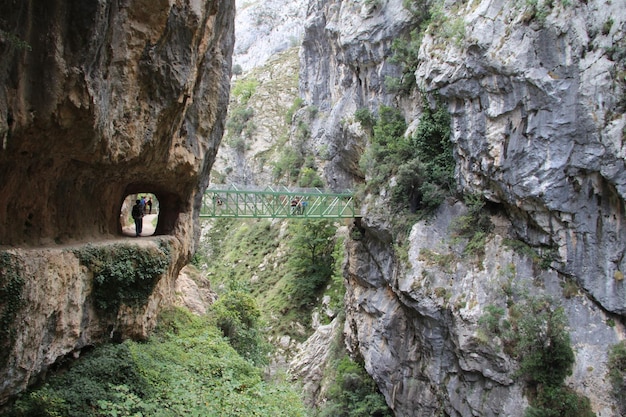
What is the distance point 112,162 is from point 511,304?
13.3 meters

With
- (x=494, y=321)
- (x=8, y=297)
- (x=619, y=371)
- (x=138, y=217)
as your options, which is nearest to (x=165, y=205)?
(x=138, y=217)

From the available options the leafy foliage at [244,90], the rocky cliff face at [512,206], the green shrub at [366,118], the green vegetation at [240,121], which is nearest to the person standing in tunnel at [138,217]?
the rocky cliff face at [512,206]

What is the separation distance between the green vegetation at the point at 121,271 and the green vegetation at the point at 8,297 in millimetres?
1880

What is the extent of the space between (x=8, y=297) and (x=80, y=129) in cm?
262

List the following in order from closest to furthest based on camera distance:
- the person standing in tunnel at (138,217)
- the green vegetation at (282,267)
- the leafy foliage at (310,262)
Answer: the person standing in tunnel at (138,217), the green vegetation at (282,267), the leafy foliage at (310,262)

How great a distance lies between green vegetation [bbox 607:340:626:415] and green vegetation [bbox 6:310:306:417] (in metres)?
9.89

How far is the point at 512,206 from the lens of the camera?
16.9 metres

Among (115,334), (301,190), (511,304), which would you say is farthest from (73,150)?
(301,190)

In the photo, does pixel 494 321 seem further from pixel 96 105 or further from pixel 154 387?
pixel 96 105

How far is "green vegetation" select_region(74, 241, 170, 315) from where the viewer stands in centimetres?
Answer: 823

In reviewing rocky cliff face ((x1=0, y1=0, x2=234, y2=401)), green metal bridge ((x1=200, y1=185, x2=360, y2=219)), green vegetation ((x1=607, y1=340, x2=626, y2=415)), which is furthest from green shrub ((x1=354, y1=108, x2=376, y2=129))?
green vegetation ((x1=607, y1=340, x2=626, y2=415))

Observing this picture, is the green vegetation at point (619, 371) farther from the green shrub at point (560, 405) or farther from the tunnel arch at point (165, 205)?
the tunnel arch at point (165, 205)

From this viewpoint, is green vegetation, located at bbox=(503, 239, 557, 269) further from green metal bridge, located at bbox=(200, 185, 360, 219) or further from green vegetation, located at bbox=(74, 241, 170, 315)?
green vegetation, located at bbox=(74, 241, 170, 315)

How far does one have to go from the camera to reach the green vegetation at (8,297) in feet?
18.7
